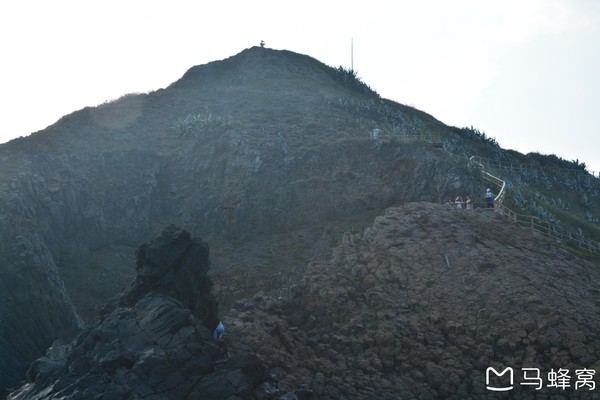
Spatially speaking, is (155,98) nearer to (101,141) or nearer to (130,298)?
(101,141)

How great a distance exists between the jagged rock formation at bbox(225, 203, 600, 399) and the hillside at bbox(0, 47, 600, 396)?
414 centimetres

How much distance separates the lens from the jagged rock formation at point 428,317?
31.4 metres

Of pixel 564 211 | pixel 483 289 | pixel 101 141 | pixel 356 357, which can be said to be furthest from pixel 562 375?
pixel 101 141

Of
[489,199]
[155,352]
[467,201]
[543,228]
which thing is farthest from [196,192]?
[155,352]

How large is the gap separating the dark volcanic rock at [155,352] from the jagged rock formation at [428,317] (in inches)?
148

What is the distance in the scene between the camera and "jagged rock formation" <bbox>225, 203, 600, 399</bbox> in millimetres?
31375

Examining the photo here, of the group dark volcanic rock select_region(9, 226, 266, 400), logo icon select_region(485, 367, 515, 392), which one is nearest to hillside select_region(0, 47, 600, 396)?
dark volcanic rock select_region(9, 226, 266, 400)

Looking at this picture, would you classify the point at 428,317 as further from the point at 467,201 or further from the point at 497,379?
the point at 467,201

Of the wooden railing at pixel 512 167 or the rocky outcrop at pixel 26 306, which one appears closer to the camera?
the rocky outcrop at pixel 26 306

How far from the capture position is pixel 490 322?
111 ft

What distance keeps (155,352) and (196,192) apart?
24.5 m

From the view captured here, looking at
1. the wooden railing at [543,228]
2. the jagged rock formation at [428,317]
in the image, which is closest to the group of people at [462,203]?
the wooden railing at [543,228]

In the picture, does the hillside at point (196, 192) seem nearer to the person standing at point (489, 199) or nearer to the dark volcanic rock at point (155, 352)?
the person standing at point (489, 199)

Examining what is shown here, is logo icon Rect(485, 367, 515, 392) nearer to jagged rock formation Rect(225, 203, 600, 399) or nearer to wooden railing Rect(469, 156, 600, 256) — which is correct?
jagged rock formation Rect(225, 203, 600, 399)
